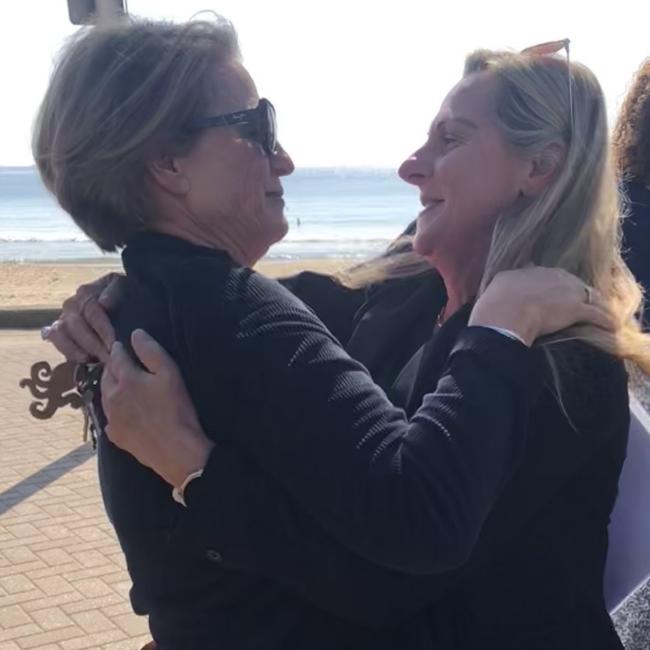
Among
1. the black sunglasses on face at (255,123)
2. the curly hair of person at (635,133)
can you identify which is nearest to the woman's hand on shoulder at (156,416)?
the black sunglasses on face at (255,123)

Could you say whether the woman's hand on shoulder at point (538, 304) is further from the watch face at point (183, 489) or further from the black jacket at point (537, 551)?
the watch face at point (183, 489)

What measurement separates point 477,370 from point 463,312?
0.37 m

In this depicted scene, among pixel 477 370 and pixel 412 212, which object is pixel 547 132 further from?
pixel 412 212

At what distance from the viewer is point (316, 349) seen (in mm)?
1533

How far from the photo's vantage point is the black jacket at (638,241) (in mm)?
3068

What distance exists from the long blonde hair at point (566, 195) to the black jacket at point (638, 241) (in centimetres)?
109

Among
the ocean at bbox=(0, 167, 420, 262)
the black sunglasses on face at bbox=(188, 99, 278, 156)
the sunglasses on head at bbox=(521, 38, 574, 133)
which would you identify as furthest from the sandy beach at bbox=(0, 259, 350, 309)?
the black sunglasses on face at bbox=(188, 99, 278, 156)

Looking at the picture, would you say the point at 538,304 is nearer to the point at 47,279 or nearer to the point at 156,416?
the point at 156,416

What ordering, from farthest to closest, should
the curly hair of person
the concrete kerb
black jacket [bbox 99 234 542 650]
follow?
the concrete kerb
the curly hair of person
black jacket [bbox 99 234 542 650]

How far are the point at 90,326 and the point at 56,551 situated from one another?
4.09m

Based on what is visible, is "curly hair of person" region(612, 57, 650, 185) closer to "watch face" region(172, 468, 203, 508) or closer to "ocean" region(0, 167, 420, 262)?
"watch face" region(172, 468, 203, 508)

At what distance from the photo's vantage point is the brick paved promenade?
4.70m

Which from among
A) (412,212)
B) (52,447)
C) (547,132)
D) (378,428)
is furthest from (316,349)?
(412,212)

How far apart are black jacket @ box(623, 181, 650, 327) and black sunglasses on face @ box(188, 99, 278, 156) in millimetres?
1459
